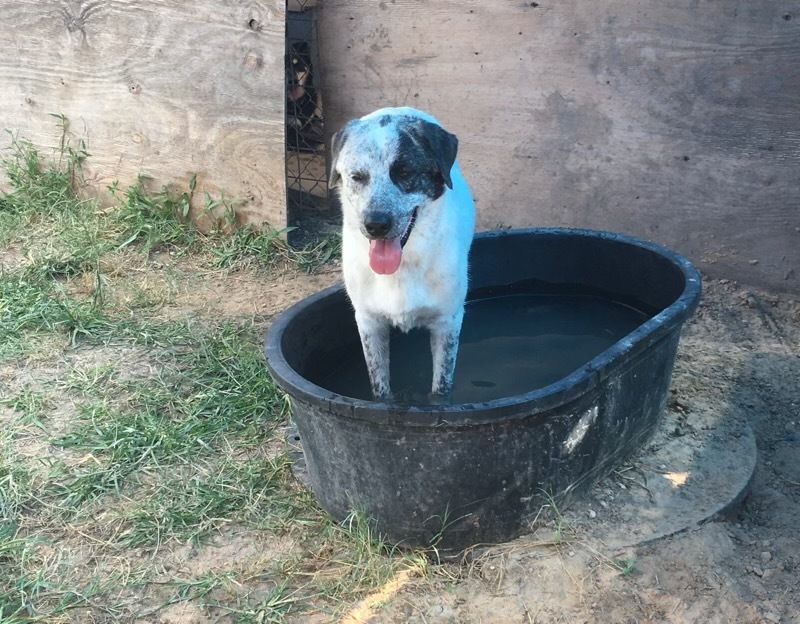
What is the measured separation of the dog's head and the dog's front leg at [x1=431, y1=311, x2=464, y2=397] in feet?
1.29

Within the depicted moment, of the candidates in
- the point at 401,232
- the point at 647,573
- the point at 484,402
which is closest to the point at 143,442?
Answer: the point at 401,232

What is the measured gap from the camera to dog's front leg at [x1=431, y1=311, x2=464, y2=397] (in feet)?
9.15

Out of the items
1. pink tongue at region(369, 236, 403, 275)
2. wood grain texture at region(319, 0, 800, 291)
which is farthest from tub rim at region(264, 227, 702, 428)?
wood grain texture at region(319, 0, 800, 291)

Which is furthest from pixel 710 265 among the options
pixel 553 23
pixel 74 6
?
pixel 74 6

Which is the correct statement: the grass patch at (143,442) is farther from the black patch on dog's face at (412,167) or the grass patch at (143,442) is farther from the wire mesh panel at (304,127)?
the black patch on dog's face at (412,167)

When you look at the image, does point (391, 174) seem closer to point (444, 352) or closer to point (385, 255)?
point (385, 255)

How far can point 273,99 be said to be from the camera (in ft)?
14.5

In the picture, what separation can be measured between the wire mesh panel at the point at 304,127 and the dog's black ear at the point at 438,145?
88.1 inches

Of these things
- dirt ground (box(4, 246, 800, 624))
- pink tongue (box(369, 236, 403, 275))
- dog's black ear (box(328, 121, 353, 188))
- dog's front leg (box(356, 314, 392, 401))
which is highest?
dog's black ear (box(328, 121, 353, 188))

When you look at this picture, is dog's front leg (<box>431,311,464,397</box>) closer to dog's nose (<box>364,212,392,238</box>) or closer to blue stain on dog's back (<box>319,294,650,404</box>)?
blue stain on dog's back (<box>319,294,650,404</box>)

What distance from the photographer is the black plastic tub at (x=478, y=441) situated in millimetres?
2213

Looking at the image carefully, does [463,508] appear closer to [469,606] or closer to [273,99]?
[469,606]

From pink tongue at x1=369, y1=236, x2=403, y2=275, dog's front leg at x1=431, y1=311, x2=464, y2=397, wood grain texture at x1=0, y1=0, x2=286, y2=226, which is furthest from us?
wood grain texture at x1=0, y1=0, x2=286, y2=226

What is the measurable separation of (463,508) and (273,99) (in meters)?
2.86
